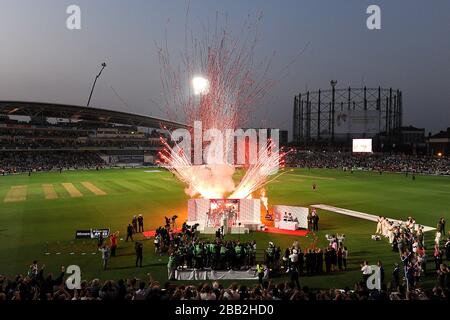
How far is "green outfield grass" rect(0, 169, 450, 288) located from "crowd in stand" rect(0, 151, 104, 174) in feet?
118

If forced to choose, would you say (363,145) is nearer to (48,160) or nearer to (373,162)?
(373,162)

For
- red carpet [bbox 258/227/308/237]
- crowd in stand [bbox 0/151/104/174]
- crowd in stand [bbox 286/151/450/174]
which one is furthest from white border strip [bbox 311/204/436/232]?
crowd in stand [bbox 0/151/104/174]

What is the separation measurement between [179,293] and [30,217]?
2339 cm

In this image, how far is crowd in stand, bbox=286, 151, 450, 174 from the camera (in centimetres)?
7394

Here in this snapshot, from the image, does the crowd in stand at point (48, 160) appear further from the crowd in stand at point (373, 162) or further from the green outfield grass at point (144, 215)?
the crowd in stand at point (373, 162)

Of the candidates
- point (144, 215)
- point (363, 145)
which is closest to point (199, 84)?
point (144, 215)

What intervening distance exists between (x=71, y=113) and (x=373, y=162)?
7036 cm

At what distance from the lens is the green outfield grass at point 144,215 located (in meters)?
17.1

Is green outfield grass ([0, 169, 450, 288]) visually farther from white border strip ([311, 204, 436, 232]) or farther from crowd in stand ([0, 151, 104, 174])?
crowd in stand ([0, 151, 104, 174])

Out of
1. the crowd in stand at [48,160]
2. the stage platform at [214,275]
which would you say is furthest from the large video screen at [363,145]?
the stage platform at [214,275]

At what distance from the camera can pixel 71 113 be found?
87.4 m

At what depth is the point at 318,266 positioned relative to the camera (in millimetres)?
15922
